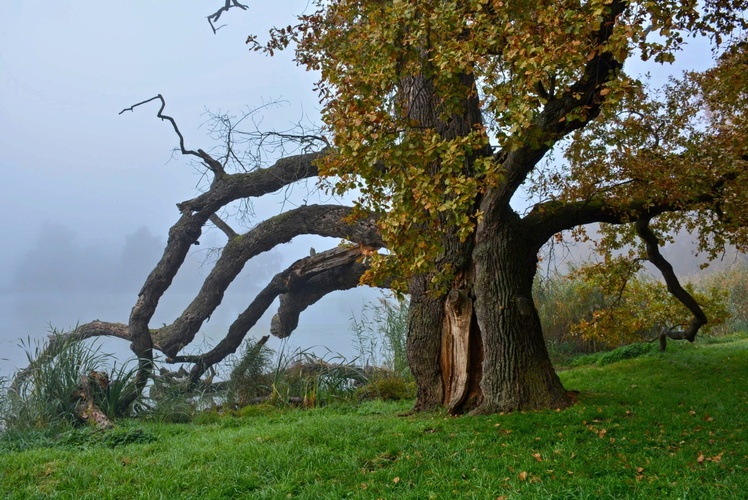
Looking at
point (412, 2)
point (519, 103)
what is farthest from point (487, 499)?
point (412, 2)

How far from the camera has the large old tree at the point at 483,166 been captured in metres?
5.27

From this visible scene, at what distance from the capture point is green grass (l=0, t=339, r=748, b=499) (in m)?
4.44

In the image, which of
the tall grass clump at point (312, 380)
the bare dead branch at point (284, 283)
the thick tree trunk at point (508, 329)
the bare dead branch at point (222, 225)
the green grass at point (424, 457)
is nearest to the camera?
the green grass at point (424, 457)

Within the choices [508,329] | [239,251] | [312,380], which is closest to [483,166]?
[508,329]

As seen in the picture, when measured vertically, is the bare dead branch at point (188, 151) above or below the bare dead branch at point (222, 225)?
above

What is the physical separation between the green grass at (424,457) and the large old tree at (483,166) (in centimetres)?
107

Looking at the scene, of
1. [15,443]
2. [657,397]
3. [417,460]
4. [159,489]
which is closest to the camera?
[159,489]

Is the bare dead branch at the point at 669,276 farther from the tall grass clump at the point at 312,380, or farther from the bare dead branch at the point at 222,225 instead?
the bare dead branch at the point at 222,225

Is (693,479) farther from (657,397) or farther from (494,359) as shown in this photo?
(657,397)

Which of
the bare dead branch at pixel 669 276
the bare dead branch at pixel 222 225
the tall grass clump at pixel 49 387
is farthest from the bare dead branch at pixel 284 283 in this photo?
the bare dead branch at pixel 669 276

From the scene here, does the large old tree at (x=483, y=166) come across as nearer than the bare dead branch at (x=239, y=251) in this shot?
Yes

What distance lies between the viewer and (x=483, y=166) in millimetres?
5531

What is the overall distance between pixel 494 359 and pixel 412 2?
394cm

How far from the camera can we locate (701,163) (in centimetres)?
804
